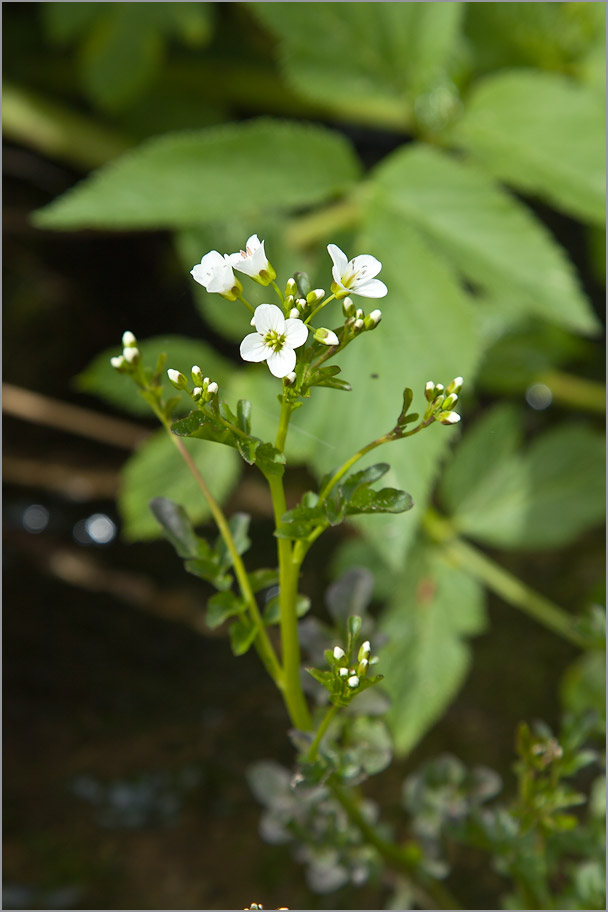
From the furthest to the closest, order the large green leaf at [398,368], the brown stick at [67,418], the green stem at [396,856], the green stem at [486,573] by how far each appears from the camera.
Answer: the brown stick at [67,418]
the green stem at [486,573]
the large green leaf at [398,368]
the green stem at [396,856]

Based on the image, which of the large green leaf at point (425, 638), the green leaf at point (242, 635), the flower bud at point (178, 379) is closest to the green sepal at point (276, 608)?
the green leaf at point (242, 635)

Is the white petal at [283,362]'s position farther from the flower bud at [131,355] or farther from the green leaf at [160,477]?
the green leaf at [160,477]

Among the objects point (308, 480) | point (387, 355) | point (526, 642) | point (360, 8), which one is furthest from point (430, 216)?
point (526, 642)

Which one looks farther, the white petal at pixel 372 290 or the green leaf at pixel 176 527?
the green leaf at pixel 176 527

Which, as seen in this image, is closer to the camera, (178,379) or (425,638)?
(178,379)

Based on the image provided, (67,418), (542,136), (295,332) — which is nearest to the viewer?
(295,332)

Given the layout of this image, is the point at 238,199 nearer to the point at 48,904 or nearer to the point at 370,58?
the point at 370,58

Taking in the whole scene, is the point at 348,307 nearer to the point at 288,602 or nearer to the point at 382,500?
the point at 382,500

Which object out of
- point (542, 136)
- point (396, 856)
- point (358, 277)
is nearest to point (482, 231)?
point (542, 136)
